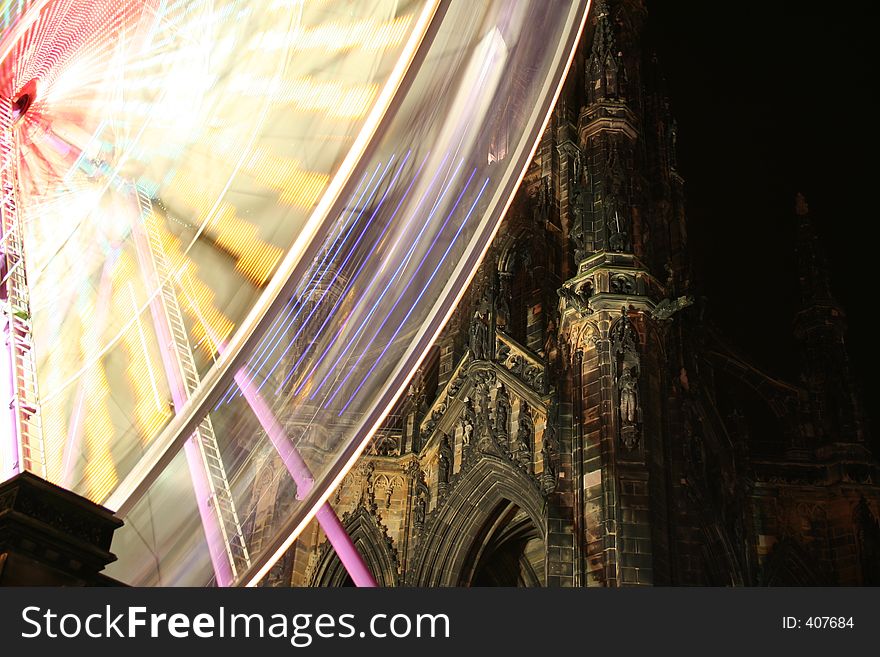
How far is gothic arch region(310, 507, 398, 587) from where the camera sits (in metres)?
20.0

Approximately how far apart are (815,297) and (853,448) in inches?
156

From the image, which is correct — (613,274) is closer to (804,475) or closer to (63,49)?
(804,475)

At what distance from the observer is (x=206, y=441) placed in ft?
18.5

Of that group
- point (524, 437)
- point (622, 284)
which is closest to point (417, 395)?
point (524, 437)

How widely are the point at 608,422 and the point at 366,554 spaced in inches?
231

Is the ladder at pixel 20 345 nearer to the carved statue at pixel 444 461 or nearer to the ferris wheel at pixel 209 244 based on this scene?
the ferris wheel at pixel 209 244

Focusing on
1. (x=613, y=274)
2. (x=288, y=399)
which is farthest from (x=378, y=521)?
(x=288, y=399)

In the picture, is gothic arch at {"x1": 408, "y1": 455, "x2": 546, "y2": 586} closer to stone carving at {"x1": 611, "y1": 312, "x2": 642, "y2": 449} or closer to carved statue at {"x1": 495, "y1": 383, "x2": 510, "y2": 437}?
carved statue at {"x1": 495, "y1": 383, "x2": 510, "y2": 437}

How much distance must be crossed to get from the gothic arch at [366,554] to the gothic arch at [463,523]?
60 cm

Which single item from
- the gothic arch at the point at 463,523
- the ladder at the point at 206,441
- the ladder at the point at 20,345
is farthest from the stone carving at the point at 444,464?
the ladder at the point at 20,345

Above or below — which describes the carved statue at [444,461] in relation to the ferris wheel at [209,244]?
above

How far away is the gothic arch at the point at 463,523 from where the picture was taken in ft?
63.3

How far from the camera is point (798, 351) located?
23578mm

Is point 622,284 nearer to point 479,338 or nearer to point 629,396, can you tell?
point 629,396
